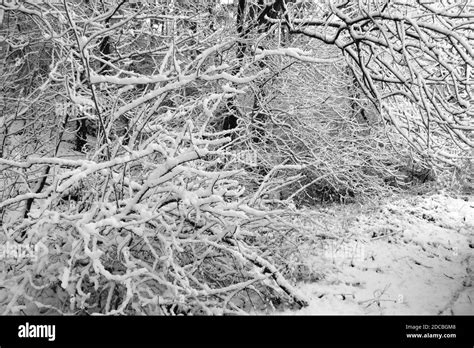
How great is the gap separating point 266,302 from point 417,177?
10.4 meters

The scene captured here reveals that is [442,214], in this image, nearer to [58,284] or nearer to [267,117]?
[267,117]

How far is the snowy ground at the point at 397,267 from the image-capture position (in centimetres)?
401

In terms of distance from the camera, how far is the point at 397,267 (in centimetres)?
516

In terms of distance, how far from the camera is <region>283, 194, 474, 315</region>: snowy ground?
158 inches

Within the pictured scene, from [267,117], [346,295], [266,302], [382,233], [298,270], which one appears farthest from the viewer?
[267,117]

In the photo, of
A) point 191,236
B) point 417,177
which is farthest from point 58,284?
point 417,177

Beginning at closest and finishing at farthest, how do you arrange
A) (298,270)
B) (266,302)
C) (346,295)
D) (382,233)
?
(266,302)
(346,295)
(298,270)
(382,233)

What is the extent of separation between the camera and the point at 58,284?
10.7 ft
